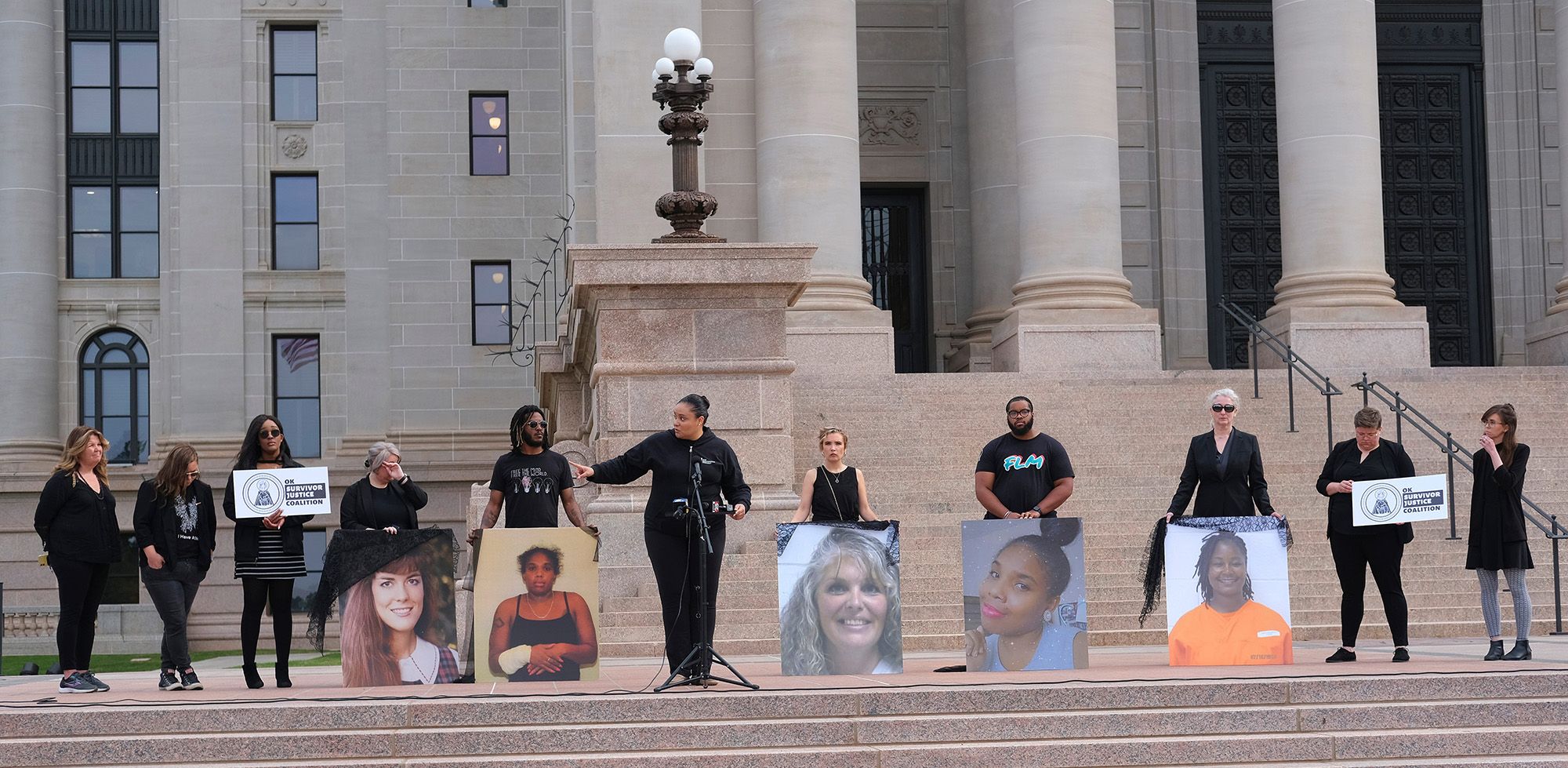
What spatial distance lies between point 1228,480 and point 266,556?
21.5 ft

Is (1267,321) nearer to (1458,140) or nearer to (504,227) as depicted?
(1458,140)

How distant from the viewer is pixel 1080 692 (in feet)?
35.4

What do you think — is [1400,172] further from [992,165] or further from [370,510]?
[370,510]

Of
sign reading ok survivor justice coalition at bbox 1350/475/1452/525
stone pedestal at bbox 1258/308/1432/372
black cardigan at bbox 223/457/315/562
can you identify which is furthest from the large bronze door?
black cardigan at bbox 223/457/315/562

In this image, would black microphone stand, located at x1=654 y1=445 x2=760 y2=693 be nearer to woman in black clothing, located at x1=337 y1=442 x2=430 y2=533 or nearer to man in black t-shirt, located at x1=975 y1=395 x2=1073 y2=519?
woman in black clothing, located at x1=337 y1=442 x2=430 y2=533

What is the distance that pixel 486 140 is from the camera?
130 ft

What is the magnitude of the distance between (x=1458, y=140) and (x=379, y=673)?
27884mm

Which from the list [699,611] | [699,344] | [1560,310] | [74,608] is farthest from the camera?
[1560,310]

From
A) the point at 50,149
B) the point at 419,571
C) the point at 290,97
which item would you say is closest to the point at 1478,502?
the point at 419,571

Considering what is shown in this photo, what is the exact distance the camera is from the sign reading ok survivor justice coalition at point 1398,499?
12.7 metres

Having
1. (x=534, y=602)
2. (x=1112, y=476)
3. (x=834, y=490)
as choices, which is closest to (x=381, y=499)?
(x=534, y=602)

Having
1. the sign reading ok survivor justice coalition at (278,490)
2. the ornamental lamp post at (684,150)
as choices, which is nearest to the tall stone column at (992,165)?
the ornamental lamp post at (684,150)

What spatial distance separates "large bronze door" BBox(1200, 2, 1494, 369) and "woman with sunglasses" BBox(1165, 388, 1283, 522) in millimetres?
20820

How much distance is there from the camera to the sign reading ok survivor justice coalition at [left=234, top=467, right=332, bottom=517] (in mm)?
12070
